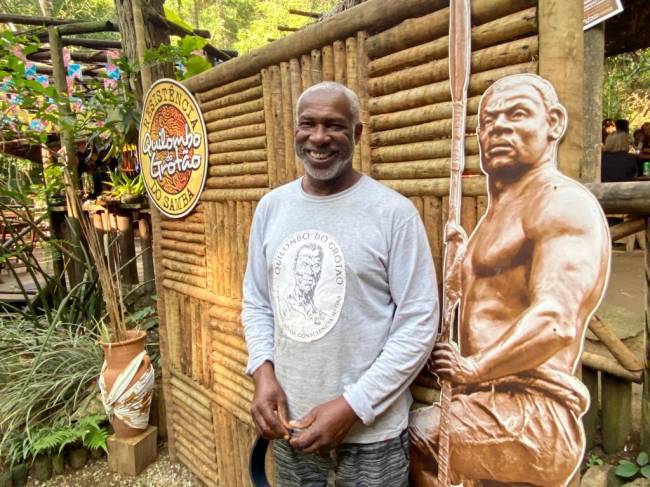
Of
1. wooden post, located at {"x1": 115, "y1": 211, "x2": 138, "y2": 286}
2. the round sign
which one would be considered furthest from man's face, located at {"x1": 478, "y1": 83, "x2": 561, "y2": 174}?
wooden post, located at {"x1": 115, "y1": 211, "x2": 138, "y2": 286}

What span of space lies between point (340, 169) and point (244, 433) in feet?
6.14

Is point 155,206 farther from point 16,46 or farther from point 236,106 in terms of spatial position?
point 16,46

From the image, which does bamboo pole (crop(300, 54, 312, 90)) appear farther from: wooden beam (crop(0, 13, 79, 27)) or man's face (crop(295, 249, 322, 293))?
wooden beam (crop(0, 13, 79, 27))

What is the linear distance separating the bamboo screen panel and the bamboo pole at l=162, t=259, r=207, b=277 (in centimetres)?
1

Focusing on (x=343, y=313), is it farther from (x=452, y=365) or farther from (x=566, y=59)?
(x=566, y=59)

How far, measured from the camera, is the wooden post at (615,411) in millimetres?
1942

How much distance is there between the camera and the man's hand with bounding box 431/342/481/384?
1.48 meters

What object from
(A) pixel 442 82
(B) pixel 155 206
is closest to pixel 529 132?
(A) pixel 442 82

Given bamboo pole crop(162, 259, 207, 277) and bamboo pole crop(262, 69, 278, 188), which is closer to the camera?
bamboo pole crop(262, 69, 278, 188)

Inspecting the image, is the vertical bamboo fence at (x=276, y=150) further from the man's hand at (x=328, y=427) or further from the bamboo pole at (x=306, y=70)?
the man's hand at (x=328, y=427)

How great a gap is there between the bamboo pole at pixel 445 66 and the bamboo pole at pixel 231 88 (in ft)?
2.69

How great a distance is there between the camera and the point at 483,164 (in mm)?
1440

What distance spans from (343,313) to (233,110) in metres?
1.56

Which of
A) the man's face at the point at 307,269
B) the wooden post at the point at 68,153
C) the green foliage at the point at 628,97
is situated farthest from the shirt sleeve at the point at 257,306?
the green foliage at the point at 628,97
